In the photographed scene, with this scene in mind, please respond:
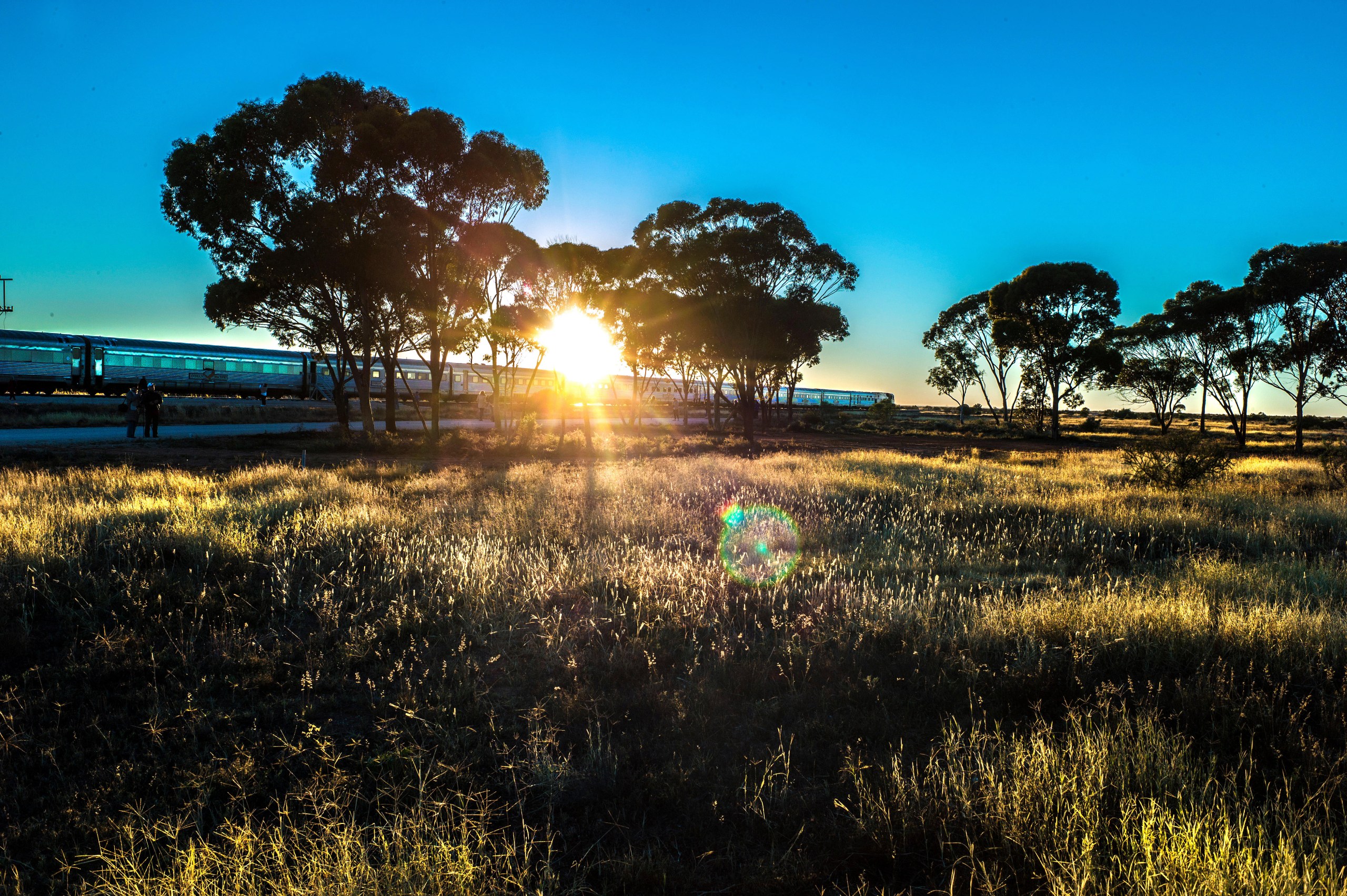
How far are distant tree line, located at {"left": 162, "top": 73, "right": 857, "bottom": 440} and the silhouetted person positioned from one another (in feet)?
10.5

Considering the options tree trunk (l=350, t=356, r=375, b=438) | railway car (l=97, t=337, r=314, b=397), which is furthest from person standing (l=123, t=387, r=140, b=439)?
railway car (l=97, t=337, r=314, b=397)

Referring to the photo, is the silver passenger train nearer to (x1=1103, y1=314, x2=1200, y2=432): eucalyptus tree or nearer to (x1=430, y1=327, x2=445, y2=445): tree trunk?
(x1=430, y1=327, x2=445, y2=445): tree trunk

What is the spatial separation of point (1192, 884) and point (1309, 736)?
167 cm

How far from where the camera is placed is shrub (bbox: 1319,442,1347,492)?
531 inches

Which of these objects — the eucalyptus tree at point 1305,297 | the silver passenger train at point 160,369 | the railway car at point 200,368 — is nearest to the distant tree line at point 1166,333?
the eucalyptus tree at point 1305,297

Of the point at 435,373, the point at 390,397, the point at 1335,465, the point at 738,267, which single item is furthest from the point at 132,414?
the point at 1335,465

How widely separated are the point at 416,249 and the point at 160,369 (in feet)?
103

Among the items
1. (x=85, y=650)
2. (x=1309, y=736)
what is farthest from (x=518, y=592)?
(x=1309, y=736)

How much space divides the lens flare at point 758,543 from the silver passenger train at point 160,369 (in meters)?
18.8

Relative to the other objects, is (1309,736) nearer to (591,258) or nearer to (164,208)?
(164,208)

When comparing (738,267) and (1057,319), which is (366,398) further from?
(1057,319)

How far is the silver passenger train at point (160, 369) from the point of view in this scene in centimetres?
3444

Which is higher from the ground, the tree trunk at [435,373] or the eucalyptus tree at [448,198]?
the eucalyptus tree at [448,198]

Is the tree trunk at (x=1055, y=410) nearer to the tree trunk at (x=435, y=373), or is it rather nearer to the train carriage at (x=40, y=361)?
the tree trunk at (x=435, y=373)
